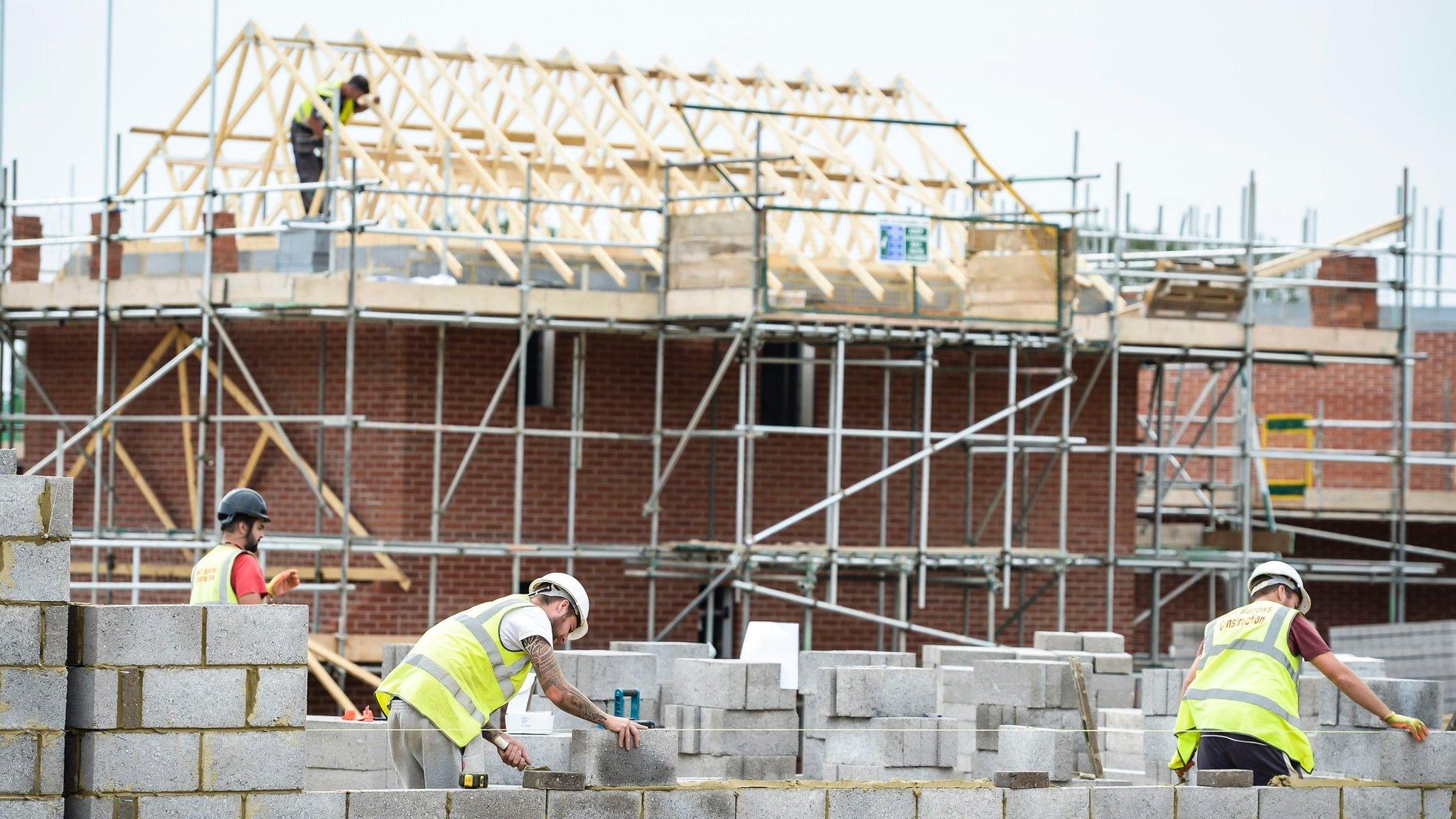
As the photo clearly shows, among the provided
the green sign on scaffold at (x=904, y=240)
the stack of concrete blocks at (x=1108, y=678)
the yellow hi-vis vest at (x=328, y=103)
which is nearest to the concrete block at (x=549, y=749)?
the stack of concrete blocks at (x=1108, y=678)

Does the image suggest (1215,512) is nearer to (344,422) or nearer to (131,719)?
(344,422)

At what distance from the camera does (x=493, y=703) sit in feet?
28.9

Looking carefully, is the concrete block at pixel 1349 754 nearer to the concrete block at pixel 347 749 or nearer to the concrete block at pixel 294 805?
the concrete block at pixel 347 749

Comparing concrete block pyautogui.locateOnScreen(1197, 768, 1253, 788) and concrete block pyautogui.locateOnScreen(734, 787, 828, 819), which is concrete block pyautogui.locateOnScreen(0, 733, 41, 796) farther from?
concrete block pyautogui.locateOnScreen(1197, 768, 1253, 788)

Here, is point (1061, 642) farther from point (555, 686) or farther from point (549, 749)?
point (555, 686)

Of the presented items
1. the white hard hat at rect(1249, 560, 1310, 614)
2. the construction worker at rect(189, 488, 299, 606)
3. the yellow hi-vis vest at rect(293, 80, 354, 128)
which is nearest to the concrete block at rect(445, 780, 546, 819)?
the construction worker at rect(189, 488, 299, 606)

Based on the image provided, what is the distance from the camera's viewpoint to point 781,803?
9.36 m

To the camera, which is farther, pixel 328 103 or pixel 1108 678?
pixel 328 103

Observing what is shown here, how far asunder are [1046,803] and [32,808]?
14.6ft

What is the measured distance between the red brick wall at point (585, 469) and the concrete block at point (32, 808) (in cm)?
1094

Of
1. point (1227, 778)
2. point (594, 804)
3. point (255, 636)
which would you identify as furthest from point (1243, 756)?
point (255, 636)

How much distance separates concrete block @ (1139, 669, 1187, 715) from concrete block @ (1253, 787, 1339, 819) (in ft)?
8.92

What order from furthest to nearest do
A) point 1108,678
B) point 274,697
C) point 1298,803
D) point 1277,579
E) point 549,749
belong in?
point 1108,678
point 549,749
point 1298,803
point 1277,579
point 274,697

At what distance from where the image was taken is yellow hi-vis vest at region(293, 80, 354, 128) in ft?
63.3
